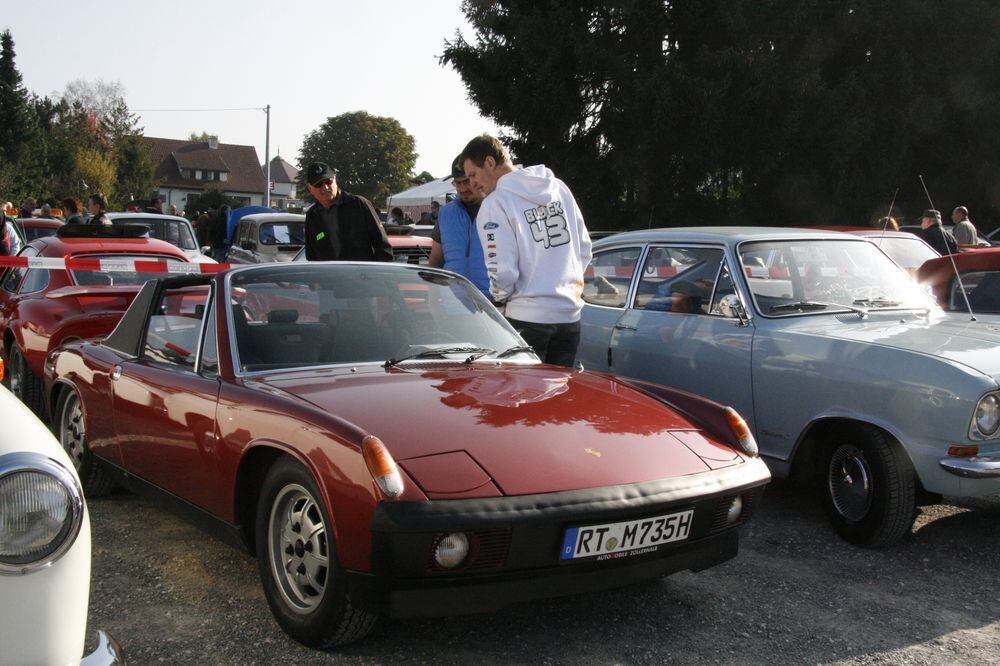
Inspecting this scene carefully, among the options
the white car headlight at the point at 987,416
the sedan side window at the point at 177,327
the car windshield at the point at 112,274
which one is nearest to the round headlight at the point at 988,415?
the white car headlight at the point at 987,416

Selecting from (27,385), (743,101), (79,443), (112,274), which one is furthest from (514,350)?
(743,101)

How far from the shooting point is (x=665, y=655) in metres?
3.36

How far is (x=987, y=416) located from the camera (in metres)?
4.33

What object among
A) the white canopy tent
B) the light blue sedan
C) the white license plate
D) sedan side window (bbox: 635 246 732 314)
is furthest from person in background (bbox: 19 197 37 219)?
the white license plate

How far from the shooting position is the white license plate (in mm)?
3074

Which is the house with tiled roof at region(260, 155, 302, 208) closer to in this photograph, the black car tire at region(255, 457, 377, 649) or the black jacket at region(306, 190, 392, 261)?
the black jacket at region(306, 190, 392, 261)

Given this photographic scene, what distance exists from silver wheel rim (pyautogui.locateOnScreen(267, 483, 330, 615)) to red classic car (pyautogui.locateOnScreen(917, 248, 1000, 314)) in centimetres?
514

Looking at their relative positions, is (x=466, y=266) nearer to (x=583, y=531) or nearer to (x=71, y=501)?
(x=583, y=531)

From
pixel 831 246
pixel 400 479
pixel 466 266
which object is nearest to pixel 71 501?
pixel 400 479

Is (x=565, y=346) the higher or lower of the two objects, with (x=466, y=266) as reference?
lower

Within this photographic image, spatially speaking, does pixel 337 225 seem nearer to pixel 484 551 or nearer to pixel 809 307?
pixel 809 307

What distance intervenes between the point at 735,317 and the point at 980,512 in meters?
1.70

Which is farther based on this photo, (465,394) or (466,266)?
(466,266)

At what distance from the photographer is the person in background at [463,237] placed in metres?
5.79
